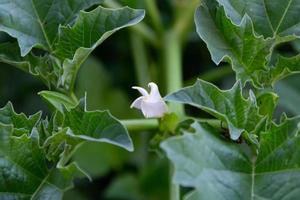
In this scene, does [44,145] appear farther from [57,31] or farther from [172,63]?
[172,63]

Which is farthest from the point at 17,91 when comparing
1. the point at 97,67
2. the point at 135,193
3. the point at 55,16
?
the point at 55,16

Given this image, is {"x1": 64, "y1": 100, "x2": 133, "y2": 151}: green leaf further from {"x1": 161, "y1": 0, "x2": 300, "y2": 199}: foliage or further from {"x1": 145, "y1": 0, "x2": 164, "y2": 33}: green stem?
{"x1": 145, "y1": 0, "x2": 164, "y2": 33}: green stem

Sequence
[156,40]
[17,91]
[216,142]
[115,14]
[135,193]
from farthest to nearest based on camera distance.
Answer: [17,91], [135,193], [156,40], [115,14], [216,142]

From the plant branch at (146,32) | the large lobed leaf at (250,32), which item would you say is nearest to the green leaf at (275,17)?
the large lobed leaf at (250,32)

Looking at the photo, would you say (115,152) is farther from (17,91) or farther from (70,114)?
(70,114)

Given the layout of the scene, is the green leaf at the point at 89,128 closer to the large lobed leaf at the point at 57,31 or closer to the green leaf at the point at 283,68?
the large lobed leaf at the point at 57,31

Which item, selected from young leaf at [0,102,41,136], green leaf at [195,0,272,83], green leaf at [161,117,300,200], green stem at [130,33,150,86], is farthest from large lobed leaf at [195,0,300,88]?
green stem at [130,33,150,86]

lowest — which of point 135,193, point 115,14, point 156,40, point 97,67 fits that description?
point 135,193
